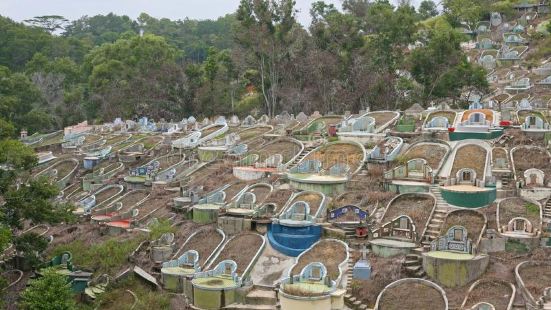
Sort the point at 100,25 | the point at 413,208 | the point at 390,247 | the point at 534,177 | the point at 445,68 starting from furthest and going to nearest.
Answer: the point at 100,25 < the point at 445,68 < the point at 534,177 < the point at 413,208 < the point at 390,247

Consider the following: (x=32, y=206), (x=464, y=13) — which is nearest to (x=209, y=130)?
(x=32, y=206)

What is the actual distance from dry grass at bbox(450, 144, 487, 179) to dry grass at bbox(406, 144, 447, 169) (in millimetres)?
695

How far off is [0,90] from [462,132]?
117 feet

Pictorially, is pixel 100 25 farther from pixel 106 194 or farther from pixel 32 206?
pixel 32 206

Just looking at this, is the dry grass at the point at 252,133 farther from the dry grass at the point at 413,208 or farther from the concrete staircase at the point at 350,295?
the concrete staircase at the point at 350,295

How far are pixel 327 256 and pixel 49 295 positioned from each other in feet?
27.8

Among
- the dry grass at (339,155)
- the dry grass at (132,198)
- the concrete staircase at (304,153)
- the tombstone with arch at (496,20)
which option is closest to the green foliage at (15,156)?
the dry grass at (132,198)

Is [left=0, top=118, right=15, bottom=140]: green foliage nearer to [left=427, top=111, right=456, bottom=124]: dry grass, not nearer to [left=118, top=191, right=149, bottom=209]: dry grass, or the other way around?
[left=118, top=191, right=149, bottom=209]: dry grass

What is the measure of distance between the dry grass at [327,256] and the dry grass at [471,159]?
5.84 metres

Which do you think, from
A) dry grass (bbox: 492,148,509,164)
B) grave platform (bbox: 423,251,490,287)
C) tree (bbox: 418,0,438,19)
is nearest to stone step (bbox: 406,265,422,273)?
grave platform (bbox: 423,251,490,287)

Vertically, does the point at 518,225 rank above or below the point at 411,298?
above

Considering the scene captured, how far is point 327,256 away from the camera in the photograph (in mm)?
22938

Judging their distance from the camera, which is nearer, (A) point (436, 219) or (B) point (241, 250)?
(A) point (436, 219)

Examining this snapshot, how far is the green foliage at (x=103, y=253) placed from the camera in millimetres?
26016
